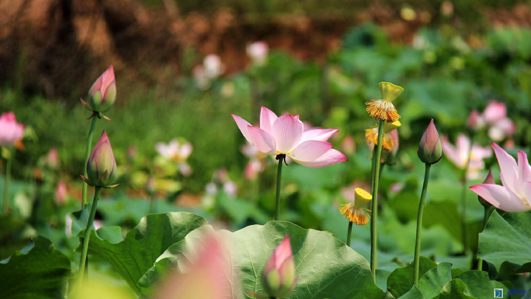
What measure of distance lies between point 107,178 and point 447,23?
444cm

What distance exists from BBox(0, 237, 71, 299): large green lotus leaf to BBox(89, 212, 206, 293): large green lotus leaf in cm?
5

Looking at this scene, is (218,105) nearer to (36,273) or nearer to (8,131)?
(8,131)

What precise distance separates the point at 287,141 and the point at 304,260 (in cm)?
14

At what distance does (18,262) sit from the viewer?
23.2 inches

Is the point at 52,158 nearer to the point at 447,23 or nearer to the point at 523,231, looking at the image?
the point at 523,231

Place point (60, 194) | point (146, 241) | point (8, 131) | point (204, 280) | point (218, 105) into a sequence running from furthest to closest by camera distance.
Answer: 1. point (218, 105)
2. point (60, 194)
3. point (8, 131)
4. point (146, 241)
5. point (204, 280)

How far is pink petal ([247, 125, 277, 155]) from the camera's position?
0.52m

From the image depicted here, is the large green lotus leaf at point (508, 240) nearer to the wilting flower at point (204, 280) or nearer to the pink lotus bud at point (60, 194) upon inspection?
the wilting flower at point (204, 280)

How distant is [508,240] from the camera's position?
53 cm

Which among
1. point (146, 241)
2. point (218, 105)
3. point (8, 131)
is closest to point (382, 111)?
point (146, 241)

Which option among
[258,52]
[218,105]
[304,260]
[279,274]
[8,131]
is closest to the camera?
[279,274]

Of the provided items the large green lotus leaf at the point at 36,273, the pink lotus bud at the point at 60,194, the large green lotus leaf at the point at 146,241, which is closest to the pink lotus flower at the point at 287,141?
the large green lotus leaf at the point at 146,241

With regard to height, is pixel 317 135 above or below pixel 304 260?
above

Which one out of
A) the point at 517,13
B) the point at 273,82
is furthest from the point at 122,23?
the point at 517,13
